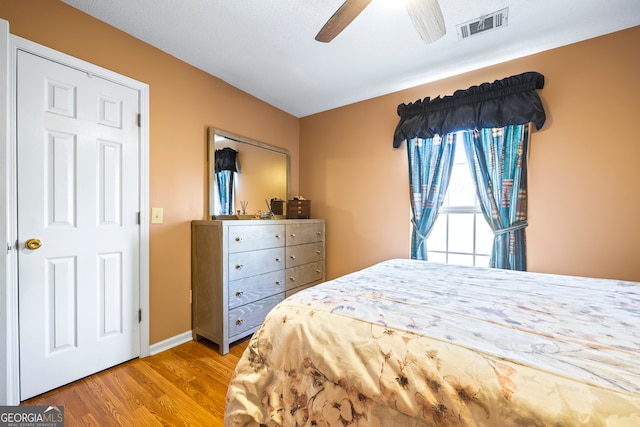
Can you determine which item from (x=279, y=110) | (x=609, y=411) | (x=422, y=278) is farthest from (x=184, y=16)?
(x=609, y=411)

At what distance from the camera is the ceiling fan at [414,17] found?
50.8 inches

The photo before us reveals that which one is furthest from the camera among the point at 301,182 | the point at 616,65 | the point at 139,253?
the point at 301,182

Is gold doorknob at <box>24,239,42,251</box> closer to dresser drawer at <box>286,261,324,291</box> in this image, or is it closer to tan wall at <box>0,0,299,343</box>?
tan wall at <box>0,0,299,343</box>

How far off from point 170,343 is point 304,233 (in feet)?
5.09

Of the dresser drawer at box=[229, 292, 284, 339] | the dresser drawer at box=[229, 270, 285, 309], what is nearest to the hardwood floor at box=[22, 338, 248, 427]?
the dresser drawer at box=[229, 292, 284, 339]

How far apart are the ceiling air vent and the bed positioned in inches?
69.3

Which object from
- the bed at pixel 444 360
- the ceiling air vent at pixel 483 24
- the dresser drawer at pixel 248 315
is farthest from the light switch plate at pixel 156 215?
the ceiling air vent at pixel 483 24

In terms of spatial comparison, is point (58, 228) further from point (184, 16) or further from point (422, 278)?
point (422, 278)

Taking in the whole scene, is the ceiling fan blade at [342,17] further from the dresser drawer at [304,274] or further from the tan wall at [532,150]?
the dresser drawer at [304,274]

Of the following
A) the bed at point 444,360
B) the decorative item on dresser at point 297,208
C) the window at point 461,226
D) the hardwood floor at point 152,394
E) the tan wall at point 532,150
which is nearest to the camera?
the bed at point 444,360

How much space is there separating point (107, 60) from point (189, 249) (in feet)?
4.99

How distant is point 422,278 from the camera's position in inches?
63.3

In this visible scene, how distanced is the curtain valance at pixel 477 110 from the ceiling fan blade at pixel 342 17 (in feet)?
4.63

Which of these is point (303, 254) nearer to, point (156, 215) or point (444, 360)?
point (156, 215)
